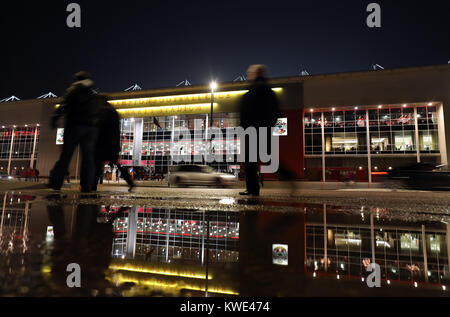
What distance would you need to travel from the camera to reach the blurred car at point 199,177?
14320 millimetres

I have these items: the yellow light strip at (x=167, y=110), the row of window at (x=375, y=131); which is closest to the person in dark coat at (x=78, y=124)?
the row of window at (x=375, y=131)

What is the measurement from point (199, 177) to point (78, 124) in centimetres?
1172

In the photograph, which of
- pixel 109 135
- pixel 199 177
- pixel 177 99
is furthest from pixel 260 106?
pixel 177 99

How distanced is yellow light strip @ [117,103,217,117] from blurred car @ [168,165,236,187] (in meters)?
13.7

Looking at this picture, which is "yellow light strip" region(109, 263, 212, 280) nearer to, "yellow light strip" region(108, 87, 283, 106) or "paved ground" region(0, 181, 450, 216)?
"paved ground" region(0, 181, 450, 216)

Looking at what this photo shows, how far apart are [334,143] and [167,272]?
2833 cm

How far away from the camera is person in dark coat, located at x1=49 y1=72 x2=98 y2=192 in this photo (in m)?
3.32

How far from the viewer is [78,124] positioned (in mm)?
3393

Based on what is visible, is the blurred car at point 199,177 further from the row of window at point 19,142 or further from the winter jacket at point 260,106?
the row of window at point 19,142

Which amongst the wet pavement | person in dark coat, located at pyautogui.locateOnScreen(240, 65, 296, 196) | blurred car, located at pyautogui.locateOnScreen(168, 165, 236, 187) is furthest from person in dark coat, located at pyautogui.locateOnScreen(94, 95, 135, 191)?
blurred car, located at pyautogui.locateOnScreen(168, 165, 236, 187)

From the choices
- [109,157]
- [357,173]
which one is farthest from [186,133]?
[109,157]

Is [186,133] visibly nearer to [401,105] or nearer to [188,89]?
[188,89]

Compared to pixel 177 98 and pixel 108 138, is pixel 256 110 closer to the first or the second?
pixel 108 138

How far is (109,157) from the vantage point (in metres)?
4.43
